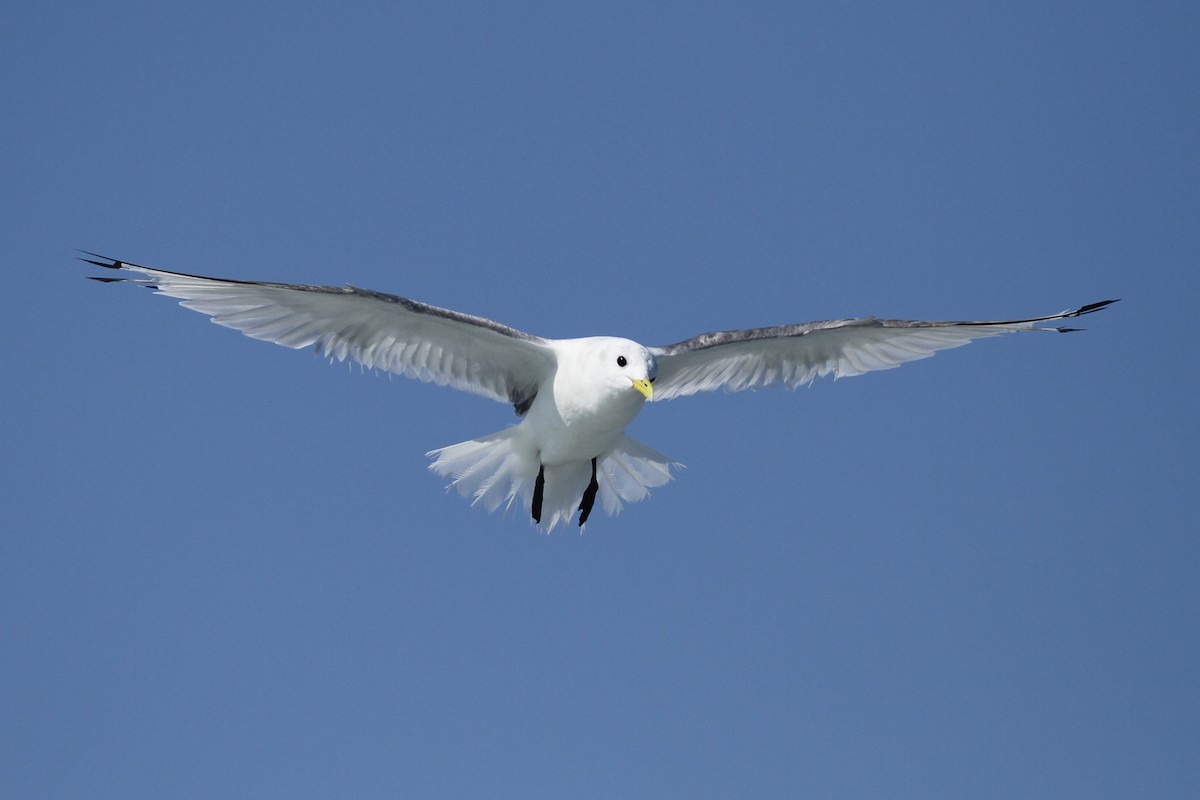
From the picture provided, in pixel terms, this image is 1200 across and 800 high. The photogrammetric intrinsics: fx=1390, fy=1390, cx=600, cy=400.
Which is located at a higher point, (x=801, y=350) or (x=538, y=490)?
(x=801, y=350)

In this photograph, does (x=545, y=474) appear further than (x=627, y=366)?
Yes

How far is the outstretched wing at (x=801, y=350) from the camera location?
1270 centimetres

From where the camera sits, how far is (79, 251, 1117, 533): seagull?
37.5 feet

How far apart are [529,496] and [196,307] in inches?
145

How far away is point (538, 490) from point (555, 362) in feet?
4.36

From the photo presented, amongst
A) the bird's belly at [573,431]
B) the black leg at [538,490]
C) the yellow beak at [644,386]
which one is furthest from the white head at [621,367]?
the black leg at [538,490]

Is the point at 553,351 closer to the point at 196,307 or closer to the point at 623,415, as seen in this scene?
the point at 623,415

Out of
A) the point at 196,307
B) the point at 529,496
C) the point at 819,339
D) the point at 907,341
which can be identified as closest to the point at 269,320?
the point at 196,307

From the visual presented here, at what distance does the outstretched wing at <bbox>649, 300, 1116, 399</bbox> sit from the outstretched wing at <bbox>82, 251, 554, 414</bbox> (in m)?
1.35

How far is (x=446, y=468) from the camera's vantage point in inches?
502

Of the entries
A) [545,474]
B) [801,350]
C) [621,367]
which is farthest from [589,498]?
[801,350]

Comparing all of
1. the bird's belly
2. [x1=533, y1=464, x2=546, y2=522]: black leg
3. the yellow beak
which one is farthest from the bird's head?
[x1=533, y1=464, x2=546, y2=522]: black leg

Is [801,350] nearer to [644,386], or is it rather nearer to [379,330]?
[644,386]

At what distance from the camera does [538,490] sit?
510 inches
